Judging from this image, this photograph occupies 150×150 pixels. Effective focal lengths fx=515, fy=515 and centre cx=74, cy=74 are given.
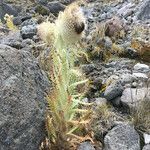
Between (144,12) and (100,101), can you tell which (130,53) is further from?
(144,12)

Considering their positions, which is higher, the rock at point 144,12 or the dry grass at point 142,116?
the dry grass at point 142,116

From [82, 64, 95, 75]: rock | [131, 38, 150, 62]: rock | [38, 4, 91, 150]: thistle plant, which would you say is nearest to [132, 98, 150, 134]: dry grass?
[38, 4, 91, 150]: thistle plant

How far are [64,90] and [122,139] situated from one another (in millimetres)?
736

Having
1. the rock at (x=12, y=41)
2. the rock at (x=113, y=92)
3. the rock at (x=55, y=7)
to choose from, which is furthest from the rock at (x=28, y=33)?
the rock at (x=55, y=7)

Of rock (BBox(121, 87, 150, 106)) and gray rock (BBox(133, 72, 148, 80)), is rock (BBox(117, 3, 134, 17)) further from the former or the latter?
rock (BBox(121, 87, 150, 106))

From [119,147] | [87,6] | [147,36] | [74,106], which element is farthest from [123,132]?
[87,6]

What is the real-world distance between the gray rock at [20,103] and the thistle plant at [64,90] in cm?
11

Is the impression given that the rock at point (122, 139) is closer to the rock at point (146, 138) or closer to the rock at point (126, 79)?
the rock at point (146, 138)

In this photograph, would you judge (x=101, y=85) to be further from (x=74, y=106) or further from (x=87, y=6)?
(x=87, y=6)

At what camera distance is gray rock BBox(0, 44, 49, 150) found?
13.3 feet

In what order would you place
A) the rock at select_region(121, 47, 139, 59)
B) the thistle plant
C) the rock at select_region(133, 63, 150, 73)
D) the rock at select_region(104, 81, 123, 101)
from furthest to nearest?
the rock at select_region(121, 47, 139, 59)
the rock at select_region(133, 63, 150, 73)
the rock at select_region(104, 81, 123, 101)
the thistle plant

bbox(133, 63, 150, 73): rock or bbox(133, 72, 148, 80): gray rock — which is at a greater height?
bbox(133, 72, 148, 80): gray rock

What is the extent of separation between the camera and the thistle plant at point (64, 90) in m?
4.39

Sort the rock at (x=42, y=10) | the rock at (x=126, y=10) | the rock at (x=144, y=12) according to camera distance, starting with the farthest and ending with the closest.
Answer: the rock at (x=42, y=10), the rock at (x=126, y=10), the rock at (x=144, y=12)
